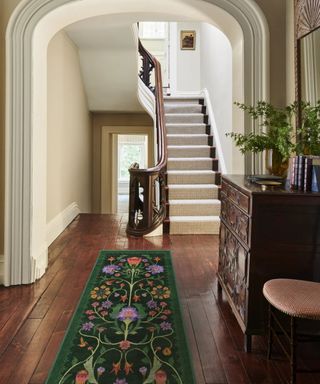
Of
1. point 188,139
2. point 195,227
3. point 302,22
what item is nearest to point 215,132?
point 188,139

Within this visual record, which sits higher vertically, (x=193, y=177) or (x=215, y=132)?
(x=215, y=132)

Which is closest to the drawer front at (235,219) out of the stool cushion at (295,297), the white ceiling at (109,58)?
the stool cushion at (295,297)

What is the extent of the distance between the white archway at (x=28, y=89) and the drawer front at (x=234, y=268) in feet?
3.81

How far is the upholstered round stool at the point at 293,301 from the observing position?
56.8 inches

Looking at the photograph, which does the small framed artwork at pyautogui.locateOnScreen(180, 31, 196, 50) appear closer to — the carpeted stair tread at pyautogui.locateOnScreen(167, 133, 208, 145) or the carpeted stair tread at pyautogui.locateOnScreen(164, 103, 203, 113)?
the carpeted stair tread at pyautogui.locateOnScreen(164, 103, 203, 113)

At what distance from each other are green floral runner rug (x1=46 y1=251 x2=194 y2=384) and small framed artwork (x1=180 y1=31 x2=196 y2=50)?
6366 mm

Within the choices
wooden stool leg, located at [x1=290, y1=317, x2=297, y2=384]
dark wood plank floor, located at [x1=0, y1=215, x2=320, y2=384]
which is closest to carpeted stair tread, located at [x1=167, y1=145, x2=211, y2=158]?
dark wood plank floor, located at [x1=0, y1=215, x2=320, y2=384]

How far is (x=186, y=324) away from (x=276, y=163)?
116 centimetres

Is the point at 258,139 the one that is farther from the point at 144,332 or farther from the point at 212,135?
the point at 212,135

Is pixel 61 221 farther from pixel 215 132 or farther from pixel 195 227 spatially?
pixel 215 132

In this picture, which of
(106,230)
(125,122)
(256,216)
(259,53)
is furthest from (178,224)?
(125,122)

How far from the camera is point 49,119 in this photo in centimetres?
405

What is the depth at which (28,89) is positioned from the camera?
8.84ft

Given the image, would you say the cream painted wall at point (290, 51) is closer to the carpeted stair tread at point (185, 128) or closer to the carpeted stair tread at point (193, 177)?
the carpeted stair tread at point (193, 177)
